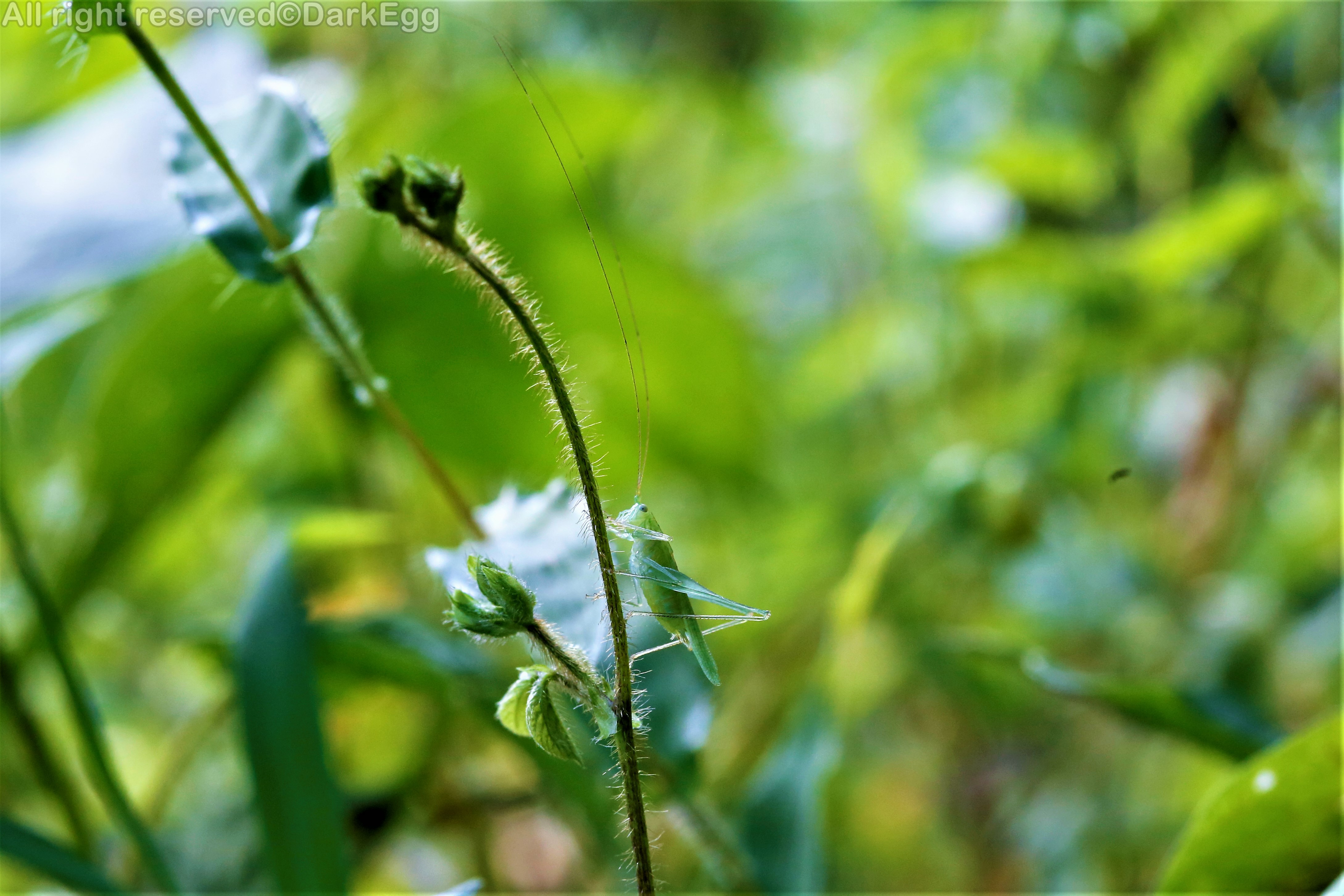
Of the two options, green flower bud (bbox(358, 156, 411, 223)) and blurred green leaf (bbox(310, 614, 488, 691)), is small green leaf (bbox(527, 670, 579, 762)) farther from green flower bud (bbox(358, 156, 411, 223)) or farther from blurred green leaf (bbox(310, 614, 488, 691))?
blurred green leaf (bbox(310, 614, 488, 691))

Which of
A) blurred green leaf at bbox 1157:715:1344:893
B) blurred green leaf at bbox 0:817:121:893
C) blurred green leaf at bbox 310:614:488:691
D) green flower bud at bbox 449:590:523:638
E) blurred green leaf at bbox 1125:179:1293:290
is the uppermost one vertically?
blurred green leaf at bbox 1125:179:1293:290

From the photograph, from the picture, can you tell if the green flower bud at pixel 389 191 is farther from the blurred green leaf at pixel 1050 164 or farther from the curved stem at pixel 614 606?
the blurred green leaf at pixel 1050 164

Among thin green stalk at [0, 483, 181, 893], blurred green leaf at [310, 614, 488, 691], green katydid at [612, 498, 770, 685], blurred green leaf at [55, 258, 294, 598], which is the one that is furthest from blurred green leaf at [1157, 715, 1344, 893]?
blurred green leaf at [55, 258, 294, 598]

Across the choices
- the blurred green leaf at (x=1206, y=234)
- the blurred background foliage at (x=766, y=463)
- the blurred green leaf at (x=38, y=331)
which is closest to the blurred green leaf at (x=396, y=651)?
the blurred background foliage at (x=766, y=463)

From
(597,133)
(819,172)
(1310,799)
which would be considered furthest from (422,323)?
(819,172)

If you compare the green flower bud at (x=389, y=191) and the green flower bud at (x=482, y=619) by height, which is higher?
the green flower bud at (x=389, y=191)

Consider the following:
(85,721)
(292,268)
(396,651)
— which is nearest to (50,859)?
(85,721)

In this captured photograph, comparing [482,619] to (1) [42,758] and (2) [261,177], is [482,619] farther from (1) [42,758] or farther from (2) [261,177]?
(1) [42,758]
